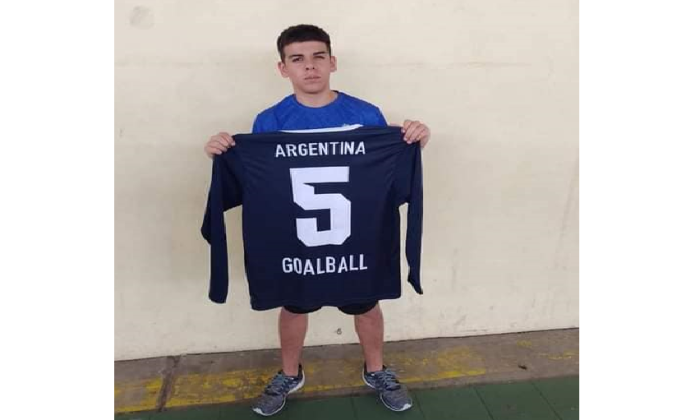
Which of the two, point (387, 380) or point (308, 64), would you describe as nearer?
point (308, 64)

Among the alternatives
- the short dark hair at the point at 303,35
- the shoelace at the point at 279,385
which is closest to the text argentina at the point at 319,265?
the shoelace at the point at 279,385

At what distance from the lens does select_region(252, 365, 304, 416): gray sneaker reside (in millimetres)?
2207

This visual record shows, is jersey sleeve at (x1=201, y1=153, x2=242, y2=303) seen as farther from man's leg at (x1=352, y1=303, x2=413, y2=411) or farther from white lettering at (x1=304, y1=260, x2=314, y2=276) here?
man's leg at (x1=352, y1=303, x2=413, y2=411)

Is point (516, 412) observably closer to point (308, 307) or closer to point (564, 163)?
point (308, 307)

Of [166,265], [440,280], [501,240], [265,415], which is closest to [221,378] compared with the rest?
[265,415]

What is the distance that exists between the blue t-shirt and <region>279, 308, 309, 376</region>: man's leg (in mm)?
717

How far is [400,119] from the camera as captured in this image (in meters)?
2.38

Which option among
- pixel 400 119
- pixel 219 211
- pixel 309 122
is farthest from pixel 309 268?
pixel 400 119

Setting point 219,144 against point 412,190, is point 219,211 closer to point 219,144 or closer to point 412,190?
point 219,144

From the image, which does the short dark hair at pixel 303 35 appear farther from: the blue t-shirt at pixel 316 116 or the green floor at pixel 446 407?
the green floor at pixel 446 407

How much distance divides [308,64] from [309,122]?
20 cm

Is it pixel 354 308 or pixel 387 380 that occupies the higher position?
pixel 354 308

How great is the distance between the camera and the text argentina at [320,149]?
74.5 inches

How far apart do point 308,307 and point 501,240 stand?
1.06m
